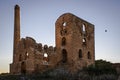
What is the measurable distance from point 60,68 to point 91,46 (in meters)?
6.67

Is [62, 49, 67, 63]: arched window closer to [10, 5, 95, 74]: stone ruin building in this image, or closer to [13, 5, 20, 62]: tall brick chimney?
[10, 5, 95, 74]: stone ruin building

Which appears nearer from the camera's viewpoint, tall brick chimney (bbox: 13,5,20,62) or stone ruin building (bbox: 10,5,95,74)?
stone ruin building (bbox: 10,5,95,74)

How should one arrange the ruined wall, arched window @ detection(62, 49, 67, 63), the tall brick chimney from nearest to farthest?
1. the ruined wall
2. arched window @ detection(62, 49, 67, 63)
3. the tall brick chimney

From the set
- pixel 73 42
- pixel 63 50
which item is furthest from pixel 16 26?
pixel 73 42

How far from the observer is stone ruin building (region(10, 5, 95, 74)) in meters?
33.0

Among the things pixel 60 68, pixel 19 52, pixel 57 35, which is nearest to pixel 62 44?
pixel 57 35

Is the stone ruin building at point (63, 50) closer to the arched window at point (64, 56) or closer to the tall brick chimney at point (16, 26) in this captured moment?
the arched window at point (64, 56)

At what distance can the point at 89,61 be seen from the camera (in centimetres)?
3525

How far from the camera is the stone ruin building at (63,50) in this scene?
32978 mm

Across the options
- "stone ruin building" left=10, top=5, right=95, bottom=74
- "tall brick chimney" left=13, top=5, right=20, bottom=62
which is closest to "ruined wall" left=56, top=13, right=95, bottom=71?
"stone ruin building" left=10, top=5, right=95, bottom=74

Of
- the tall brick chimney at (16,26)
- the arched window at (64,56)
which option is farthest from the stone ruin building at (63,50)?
the tall brick chimney at (16,26)

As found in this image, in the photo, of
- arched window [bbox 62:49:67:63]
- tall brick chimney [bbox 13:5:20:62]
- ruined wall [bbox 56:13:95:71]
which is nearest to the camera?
ruined wall [bbox 56:13:95:71]

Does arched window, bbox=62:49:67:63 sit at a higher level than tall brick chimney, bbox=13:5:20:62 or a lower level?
lower

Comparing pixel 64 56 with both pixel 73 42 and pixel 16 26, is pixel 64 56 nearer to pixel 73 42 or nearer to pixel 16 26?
pixel 73 42
